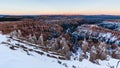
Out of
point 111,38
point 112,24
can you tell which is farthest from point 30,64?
point 112,24

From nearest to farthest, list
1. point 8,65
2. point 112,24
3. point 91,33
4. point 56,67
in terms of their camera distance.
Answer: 1. point 8,65
2. point 56,67
3. point 91,33
4. point 112,24

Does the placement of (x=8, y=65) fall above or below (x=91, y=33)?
above

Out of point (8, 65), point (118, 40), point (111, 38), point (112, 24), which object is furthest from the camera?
point (112, 24)

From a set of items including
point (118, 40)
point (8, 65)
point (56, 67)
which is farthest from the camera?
point (118, 40)

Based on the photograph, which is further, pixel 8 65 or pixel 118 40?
pixel 118 40

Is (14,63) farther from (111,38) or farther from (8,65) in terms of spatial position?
(111,38)

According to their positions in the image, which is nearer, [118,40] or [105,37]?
[118,40]

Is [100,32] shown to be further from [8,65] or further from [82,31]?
[8,65]

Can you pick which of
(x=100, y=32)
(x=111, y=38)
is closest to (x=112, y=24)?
(x=100, y=32)

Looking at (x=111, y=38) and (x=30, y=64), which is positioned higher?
(x=30, y=64)
